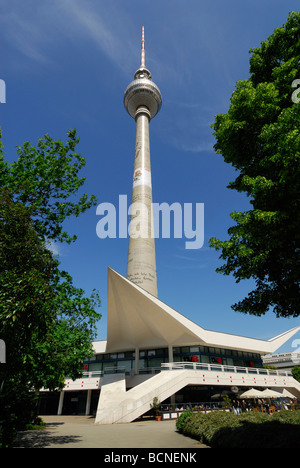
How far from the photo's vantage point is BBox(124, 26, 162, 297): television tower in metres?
43.4

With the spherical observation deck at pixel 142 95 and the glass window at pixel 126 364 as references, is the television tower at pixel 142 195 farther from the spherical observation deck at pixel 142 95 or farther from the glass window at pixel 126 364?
the glass window at pixel 126 364

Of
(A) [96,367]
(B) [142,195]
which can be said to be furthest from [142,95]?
(A) [96,367]

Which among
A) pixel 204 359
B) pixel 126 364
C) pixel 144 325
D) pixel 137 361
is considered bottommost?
pixel 126 364

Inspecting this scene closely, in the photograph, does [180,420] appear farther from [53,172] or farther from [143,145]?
[143,145]

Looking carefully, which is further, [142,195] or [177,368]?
[142,195]

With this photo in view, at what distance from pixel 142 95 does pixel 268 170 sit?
6077cm

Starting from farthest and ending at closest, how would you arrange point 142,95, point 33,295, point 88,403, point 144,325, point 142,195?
point 142,95 → point 142,195 → point 88,403 → point 144,325 → point 33,295

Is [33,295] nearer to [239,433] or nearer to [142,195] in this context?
[239,433]

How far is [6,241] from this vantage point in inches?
375

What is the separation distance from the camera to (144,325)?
34219 millimetres

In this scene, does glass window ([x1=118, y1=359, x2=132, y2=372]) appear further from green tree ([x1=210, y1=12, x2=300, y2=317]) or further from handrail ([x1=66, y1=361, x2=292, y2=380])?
green tree ([x1=210, y1=12, x2=300, y2=317])

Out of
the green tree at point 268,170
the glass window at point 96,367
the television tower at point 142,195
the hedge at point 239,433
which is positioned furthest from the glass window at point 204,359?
the green tree at point 268,170

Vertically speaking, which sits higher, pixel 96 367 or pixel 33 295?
pixel 33 295

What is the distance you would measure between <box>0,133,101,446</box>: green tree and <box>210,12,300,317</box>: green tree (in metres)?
6.93
